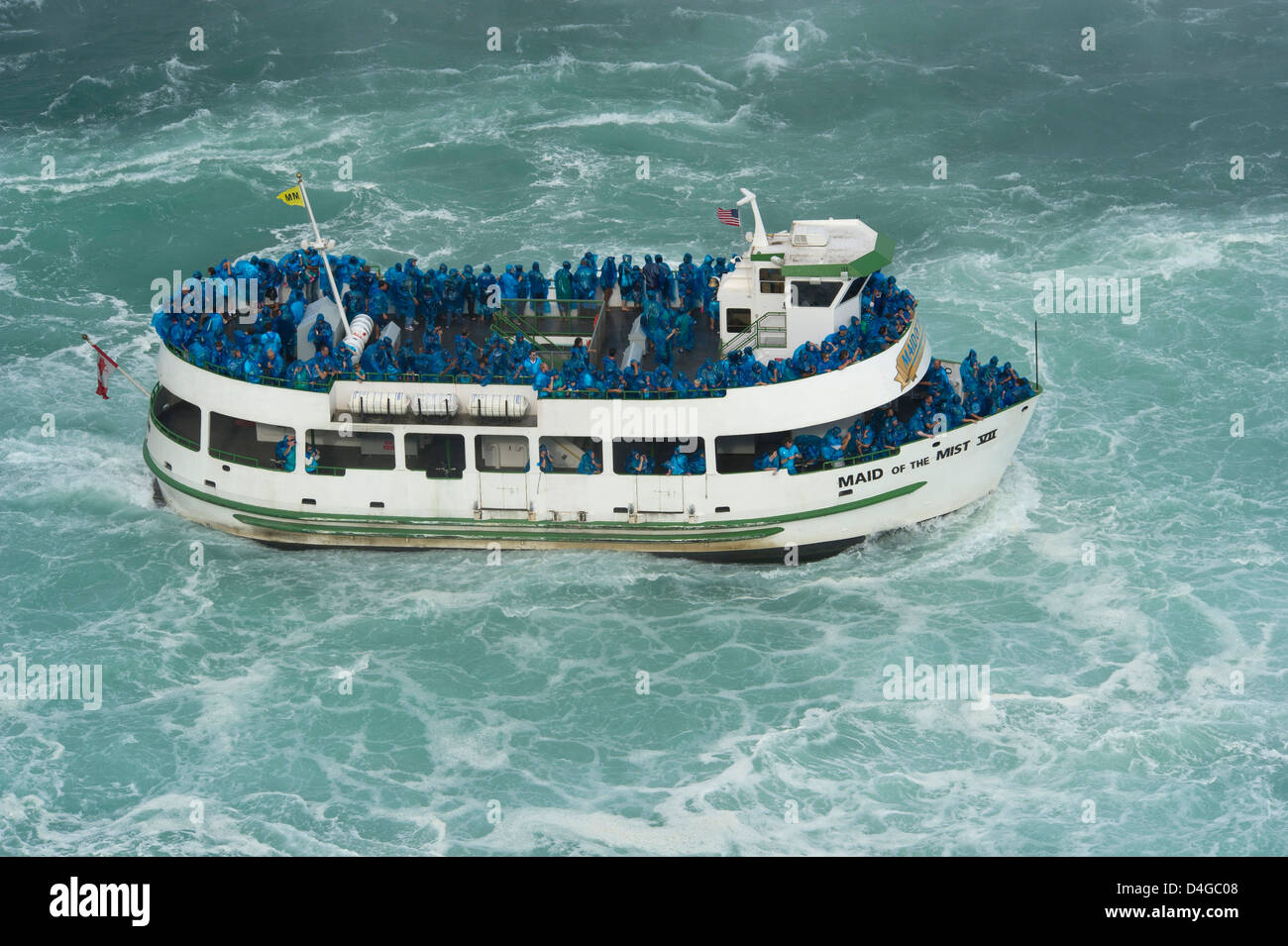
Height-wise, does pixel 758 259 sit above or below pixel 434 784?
above

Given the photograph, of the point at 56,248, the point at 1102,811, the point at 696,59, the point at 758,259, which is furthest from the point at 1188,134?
the point at 56,248

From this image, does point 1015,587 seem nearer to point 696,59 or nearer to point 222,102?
point 696,59

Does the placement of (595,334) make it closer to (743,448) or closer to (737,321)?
(737,321)

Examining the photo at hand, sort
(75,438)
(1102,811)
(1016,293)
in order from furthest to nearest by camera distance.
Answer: (1016,293), (75,438), (1102,811)

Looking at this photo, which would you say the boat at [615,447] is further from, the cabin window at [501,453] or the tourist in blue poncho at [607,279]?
the tourist in blue poncho at [607,279]

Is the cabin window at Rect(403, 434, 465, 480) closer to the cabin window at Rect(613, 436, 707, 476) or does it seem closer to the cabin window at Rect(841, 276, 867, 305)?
the cabin window at Rect(613, 436, 707, 476)

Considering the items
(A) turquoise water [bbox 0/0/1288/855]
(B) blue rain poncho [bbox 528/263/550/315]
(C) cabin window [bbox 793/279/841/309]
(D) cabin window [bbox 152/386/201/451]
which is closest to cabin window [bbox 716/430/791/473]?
(A) turquoise water [bbox 0/0/1288/855]

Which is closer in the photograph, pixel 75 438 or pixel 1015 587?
pixel 1015 587
